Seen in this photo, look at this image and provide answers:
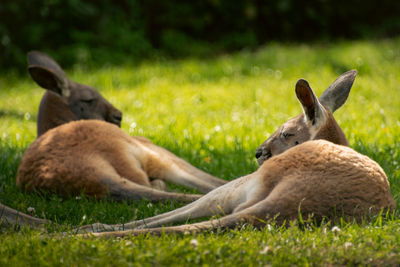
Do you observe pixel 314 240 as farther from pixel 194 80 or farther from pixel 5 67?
pixel 5 67

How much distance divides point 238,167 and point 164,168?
740mm

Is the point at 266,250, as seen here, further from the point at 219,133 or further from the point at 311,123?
the point at 219,133

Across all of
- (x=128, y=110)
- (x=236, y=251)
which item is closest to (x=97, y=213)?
(x=236, y=251)

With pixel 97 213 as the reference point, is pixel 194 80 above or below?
above

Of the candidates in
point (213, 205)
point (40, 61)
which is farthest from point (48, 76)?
point (213, 205)

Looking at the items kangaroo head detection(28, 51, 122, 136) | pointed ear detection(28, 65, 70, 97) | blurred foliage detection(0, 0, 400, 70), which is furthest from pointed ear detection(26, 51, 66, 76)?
blurred foliage detection(0, 0, 400, 70)

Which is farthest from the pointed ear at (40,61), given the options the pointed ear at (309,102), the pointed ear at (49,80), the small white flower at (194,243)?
the small white flower at (194,243)

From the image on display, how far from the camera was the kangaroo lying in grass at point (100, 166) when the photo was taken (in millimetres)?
4602

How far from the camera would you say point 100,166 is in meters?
4.69

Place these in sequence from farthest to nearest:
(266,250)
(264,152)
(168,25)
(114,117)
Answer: (168,25)
(114,117)
(264,152)
(266,250)

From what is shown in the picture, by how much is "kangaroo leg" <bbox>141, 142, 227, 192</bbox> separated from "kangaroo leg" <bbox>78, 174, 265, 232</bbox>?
4.18 ft

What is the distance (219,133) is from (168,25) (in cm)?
873

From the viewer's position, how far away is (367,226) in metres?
3.33

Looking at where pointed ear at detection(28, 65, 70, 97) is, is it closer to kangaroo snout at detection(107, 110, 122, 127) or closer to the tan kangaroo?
kangaroo snout at detection(107, 110, 122, 127)
